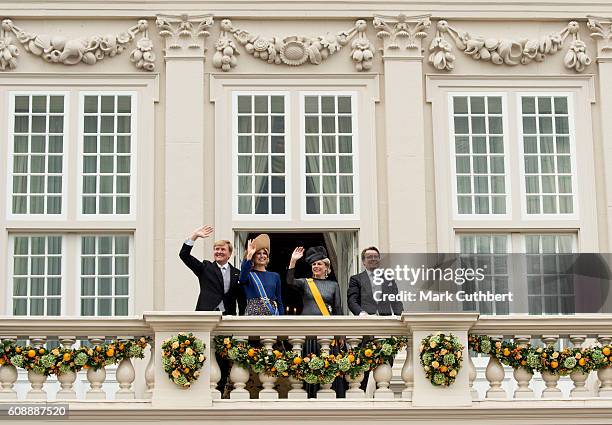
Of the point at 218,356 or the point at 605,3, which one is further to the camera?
the point at 605,3

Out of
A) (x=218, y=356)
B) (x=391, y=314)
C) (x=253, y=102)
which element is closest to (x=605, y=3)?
(x=253, y=102)

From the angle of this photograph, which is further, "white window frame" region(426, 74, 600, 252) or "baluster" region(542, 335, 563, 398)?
"white window frame" region(426, 74, 600, 252)

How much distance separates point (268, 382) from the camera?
14562 millimetres

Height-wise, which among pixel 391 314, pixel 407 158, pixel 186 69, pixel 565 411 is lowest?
pixel 565 411

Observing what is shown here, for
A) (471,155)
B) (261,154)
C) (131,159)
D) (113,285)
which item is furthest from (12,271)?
(471,155)

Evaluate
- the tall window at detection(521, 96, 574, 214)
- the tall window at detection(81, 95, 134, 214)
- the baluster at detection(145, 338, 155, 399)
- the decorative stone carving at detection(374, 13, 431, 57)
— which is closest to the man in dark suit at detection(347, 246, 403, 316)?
the baluster at detection(145, 338, 155, 399)

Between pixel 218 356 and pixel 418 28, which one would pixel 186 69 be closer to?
pixel 418 28

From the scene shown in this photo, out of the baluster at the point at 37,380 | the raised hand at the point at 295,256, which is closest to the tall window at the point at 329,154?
the raised hand at the point at 295,256

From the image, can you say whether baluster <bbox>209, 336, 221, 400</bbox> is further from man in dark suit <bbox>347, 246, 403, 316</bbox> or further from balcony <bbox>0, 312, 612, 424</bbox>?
man in dark suit <bbox>347, 246, 403, 316</bbox>

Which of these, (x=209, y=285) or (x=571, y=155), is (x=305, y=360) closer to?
(x=209, y=285)

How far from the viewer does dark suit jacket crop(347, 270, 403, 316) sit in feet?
51.2

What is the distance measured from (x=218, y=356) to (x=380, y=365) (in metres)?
1.54

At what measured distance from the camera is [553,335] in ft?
48.3

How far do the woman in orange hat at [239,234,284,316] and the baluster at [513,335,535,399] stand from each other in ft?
Answer: 7.94
